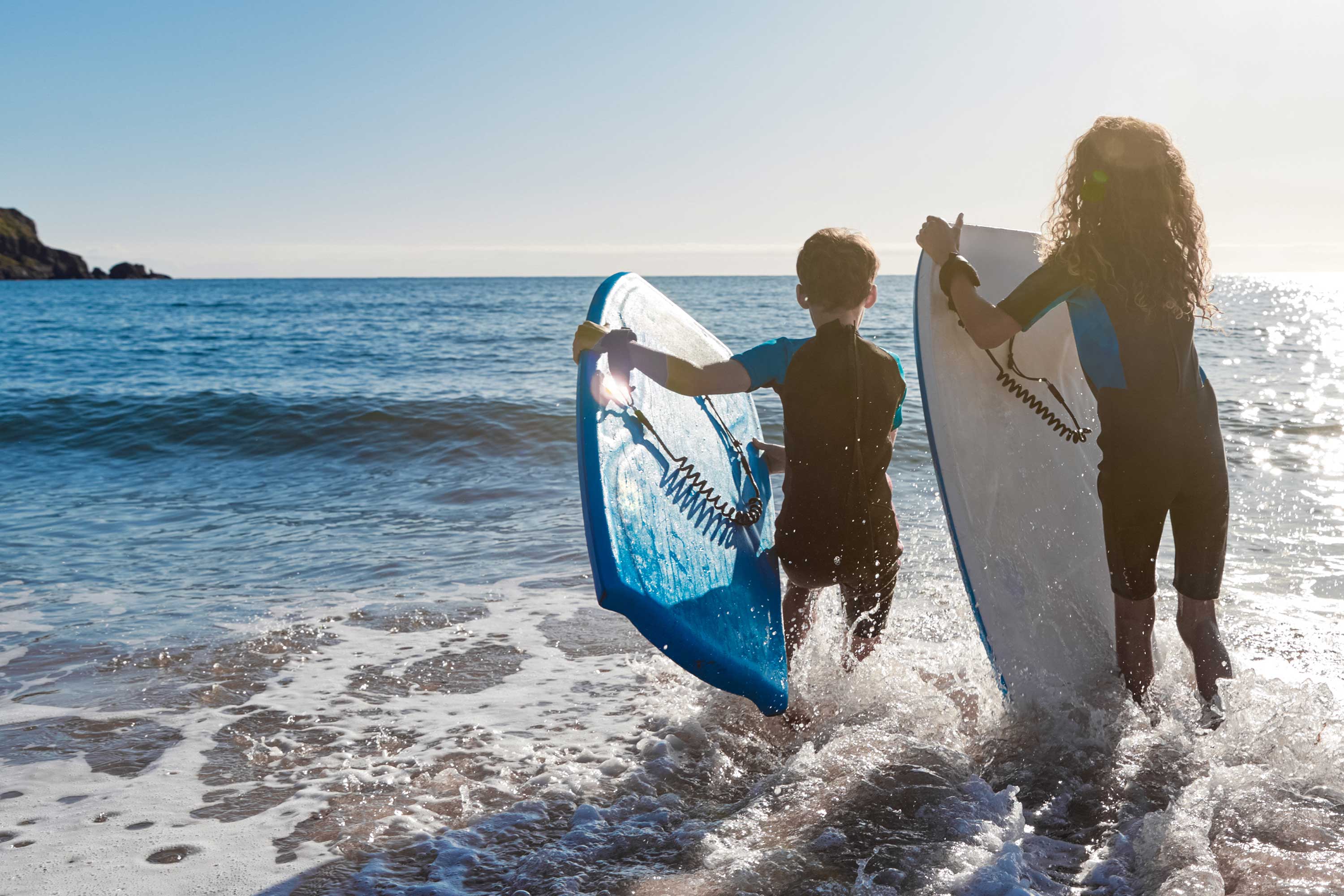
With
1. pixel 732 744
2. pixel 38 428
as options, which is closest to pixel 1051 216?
pixel 732 744


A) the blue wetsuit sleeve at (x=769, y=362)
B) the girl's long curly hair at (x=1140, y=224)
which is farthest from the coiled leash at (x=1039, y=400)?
the blue wetsuit sleeve at (x=769, y=362)

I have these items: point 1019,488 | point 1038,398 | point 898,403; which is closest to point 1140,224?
point 898,403

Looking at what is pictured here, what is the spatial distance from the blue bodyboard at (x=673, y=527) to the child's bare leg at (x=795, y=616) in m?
0.04

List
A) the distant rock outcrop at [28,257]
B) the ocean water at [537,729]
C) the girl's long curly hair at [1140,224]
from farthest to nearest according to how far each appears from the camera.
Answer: the distant rock outcrop at [28,257], the girl's long curly hair at [1140,224], the ocean water at [537,729]

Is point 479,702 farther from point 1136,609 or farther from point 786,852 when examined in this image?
point 1136,609

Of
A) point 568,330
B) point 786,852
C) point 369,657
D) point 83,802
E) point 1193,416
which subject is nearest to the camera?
point 786,852

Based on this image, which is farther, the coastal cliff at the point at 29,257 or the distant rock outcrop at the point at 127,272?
the distant rock outcrop at the point at 127,272

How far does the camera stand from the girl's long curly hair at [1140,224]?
8.62ft

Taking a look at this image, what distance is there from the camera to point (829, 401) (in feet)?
9.11

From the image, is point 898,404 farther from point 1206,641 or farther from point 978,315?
point 1206,641

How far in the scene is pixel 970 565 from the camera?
3186 mm

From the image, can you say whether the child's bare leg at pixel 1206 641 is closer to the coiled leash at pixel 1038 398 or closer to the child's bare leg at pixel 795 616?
the coiled leash at pixel 1038 398

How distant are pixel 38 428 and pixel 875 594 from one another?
1149 cm

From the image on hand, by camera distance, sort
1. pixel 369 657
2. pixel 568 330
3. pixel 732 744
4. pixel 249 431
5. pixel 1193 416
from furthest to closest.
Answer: pixel 568 330 < pixel 249 431 < pixel 369 657 < pixel 732 744 < pixel 1193 416
